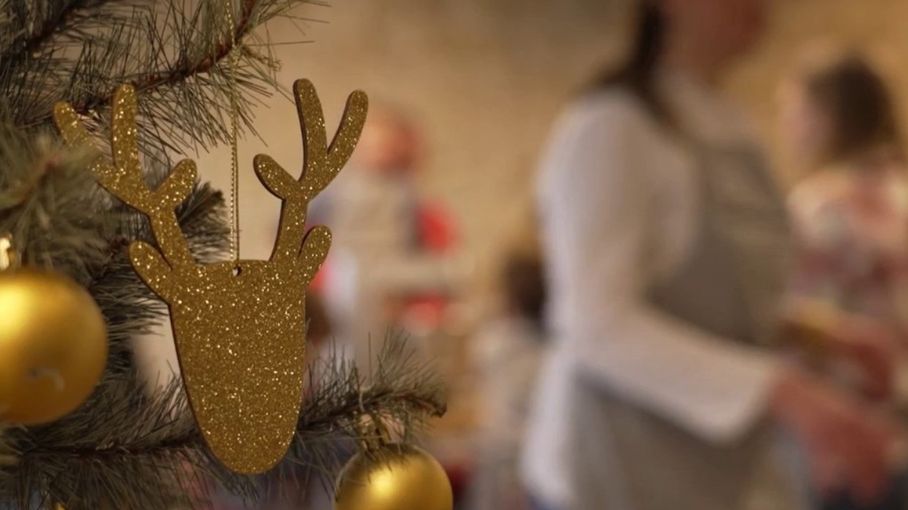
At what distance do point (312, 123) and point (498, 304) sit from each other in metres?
2.61

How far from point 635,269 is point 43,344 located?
1.04 m

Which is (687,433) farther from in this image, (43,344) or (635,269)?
(43,344)

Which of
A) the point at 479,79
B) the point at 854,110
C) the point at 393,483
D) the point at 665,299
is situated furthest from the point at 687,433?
the point at 479,79

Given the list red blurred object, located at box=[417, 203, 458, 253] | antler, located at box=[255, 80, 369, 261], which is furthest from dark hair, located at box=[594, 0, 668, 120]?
red blurred object, located at box=[417, 203, 458, 253]

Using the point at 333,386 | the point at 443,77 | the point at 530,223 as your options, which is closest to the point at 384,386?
the point at 333,386

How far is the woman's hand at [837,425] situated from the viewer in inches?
54.1

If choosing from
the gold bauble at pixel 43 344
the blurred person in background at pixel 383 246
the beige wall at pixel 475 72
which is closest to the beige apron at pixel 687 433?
the gold bauble at pixel 43 344

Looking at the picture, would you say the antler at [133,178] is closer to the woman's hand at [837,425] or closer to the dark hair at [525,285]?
the woman's hand at [837,425]

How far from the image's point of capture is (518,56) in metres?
5.41

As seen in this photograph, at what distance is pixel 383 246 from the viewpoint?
4109 mm

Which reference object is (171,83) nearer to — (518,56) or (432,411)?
(432,411)

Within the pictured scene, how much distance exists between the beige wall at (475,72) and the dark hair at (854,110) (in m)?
2.84

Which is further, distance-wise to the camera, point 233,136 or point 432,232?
point 432,232

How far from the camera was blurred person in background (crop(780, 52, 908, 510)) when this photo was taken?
2.27 metres
